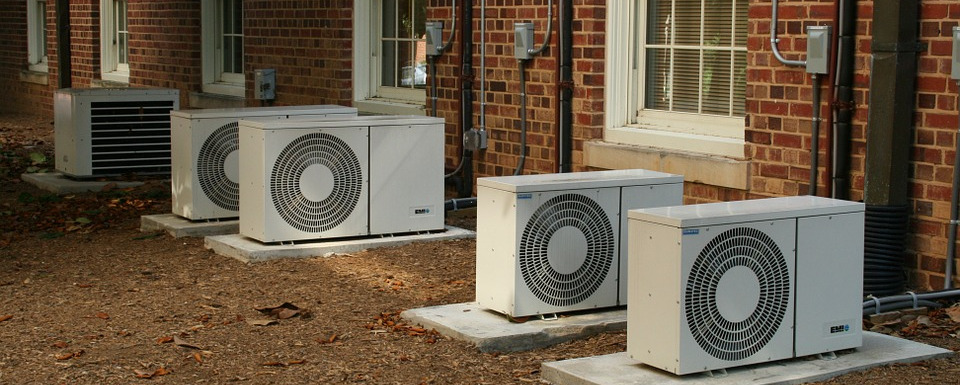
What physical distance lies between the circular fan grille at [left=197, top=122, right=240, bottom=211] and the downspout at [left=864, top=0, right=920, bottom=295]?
4.81 m

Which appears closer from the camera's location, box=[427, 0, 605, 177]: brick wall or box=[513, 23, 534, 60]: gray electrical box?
Answer: box=[427, 0, 605, 177]: brick wall

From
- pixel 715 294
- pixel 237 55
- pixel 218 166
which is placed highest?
pixel 237 55

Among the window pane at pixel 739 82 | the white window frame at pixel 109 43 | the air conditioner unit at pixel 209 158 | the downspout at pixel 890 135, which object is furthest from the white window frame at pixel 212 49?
the downspout at pixel 890 135

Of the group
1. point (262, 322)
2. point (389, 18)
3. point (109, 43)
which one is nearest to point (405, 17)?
point (389, 18)

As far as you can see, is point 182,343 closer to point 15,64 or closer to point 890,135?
Answer: point 890,135

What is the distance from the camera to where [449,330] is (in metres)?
6.86

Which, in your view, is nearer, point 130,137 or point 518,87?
point 518,87

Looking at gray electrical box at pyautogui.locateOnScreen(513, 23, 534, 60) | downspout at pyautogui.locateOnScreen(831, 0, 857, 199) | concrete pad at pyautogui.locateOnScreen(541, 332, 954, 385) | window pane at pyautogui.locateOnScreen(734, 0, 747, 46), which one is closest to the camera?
concrete pad at pyautogui.locateOnScreen(541, 332, 954, 385)

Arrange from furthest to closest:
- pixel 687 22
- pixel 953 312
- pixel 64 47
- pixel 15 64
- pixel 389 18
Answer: pixel 15 64 < pixel 64 47 < pixel 389 18 < pixel 687 22 < pixel 953 312

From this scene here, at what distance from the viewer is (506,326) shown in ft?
22.4

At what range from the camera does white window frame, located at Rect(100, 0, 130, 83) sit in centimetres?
2030

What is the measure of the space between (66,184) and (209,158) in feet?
10.9

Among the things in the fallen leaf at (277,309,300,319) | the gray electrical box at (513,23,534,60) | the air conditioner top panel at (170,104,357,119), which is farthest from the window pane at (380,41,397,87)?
the fallen leaf at (277,309,300,319)

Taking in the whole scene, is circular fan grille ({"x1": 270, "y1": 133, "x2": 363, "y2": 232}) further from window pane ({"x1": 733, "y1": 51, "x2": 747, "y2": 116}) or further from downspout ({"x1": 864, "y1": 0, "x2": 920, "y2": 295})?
downspout ({"x1": 864, "y1": 0, "x2": 920, "y2": 295})
